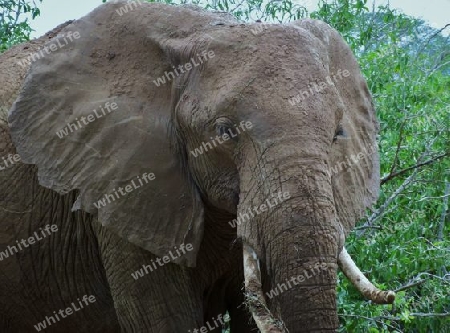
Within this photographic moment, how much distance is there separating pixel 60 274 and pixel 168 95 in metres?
1.26

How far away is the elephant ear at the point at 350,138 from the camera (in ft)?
14.2

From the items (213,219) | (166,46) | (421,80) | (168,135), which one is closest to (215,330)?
(213,219)

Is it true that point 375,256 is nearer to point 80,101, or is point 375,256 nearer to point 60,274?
point 60,274

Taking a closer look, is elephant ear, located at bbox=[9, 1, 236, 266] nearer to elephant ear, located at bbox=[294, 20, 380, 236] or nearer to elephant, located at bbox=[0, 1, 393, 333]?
elephant, located at bbox=[0, 1, 393, 333]

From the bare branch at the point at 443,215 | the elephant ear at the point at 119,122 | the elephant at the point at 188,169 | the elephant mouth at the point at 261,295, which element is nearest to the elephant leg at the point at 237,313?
the elephant at the point at 188,169

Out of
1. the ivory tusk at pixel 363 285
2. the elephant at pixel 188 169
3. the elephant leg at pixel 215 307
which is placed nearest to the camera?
the ivory tusk at pixel 363 285

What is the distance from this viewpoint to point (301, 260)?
3648 millimetres

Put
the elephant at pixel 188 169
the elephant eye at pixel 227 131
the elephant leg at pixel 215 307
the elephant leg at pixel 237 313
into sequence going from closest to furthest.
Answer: the elephant at pixel 188 169
the elephant eye at pixel 227 131
the elephant leg at pixel 215 307
the elephant leg at pixel 237 313

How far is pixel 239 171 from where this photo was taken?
4008 millimetres

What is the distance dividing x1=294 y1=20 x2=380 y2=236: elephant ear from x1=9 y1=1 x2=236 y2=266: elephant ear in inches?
21.5

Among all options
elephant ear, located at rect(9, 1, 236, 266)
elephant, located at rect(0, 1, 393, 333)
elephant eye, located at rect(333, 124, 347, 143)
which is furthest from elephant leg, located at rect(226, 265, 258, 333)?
elephant eye, located at rect(333, 124, 347, 143)

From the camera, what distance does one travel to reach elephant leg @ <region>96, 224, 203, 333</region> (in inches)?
180

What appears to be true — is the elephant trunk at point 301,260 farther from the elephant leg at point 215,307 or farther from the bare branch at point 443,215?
the bare branch at point 443,215

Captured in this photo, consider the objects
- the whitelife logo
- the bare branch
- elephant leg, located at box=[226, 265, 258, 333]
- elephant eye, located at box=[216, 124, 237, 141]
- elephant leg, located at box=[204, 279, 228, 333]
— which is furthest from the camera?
the bare branch
